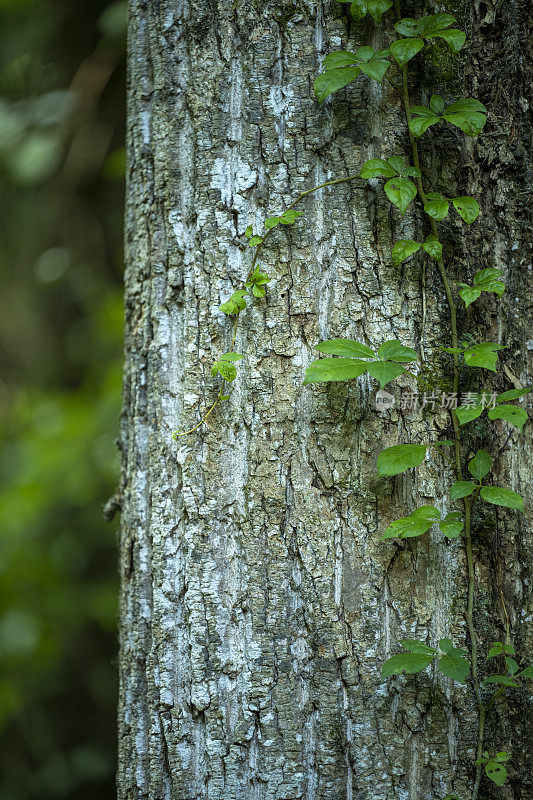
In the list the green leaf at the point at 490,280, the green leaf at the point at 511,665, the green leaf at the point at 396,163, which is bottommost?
the green leaf at the point at 511,665

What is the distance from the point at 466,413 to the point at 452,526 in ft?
0.69

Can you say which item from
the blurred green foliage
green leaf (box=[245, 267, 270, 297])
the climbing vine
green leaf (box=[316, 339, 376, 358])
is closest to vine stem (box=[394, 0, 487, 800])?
the climbing vine

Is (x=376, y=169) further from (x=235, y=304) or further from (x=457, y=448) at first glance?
(x=457, y=448)

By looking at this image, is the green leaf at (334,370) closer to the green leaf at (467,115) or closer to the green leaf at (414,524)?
the green leaf at (414,524)

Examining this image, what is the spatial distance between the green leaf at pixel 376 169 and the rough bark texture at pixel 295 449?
0.20 ft

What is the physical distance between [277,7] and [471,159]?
0.50 meters

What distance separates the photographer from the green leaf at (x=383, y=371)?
99cm

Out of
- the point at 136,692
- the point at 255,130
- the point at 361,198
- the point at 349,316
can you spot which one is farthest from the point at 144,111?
the point at 136,692

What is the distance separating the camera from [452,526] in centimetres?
107

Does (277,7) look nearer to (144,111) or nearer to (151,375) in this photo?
(144,111)

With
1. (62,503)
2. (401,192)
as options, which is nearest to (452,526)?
(401,192)

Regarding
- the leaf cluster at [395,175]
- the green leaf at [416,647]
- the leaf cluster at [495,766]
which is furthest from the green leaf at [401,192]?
the leaf cluster at [495,766]

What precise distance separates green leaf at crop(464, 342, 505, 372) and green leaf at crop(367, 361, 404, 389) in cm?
16

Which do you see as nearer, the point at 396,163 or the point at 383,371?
the point at 383,371
